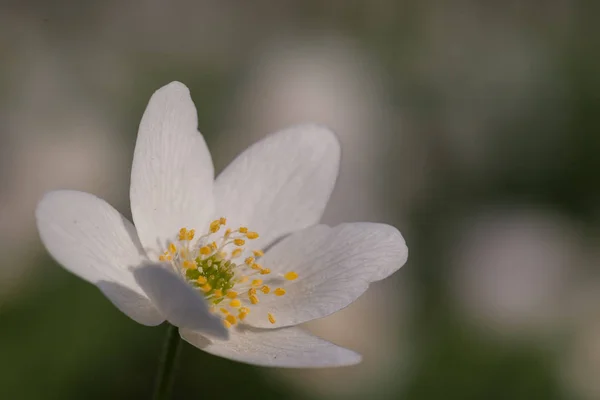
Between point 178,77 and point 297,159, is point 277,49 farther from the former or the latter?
point 297,159

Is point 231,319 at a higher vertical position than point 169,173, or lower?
lower

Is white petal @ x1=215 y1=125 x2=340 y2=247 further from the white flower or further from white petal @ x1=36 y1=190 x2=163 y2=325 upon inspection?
white petal @ x1=36 y1=190 x2=163 y2=325

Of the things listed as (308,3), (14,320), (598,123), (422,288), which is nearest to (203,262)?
(14,320)

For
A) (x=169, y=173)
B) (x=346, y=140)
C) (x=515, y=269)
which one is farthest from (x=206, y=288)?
(x=515, y=269)

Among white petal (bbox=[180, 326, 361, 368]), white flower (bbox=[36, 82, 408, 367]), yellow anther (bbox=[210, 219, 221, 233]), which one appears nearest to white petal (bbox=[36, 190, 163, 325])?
white flower (bbox=[36, 82, 408, 367])

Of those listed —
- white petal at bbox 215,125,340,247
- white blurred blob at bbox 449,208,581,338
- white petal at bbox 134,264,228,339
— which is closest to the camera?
white petal at bbox 134,264,228,339

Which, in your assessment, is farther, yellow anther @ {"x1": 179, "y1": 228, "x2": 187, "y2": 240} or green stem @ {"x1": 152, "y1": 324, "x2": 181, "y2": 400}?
yellow anther @ {"x1": 179, "y1": 228, "x2": 187, "y2": 240}

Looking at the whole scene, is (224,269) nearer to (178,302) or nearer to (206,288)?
(206,288)
